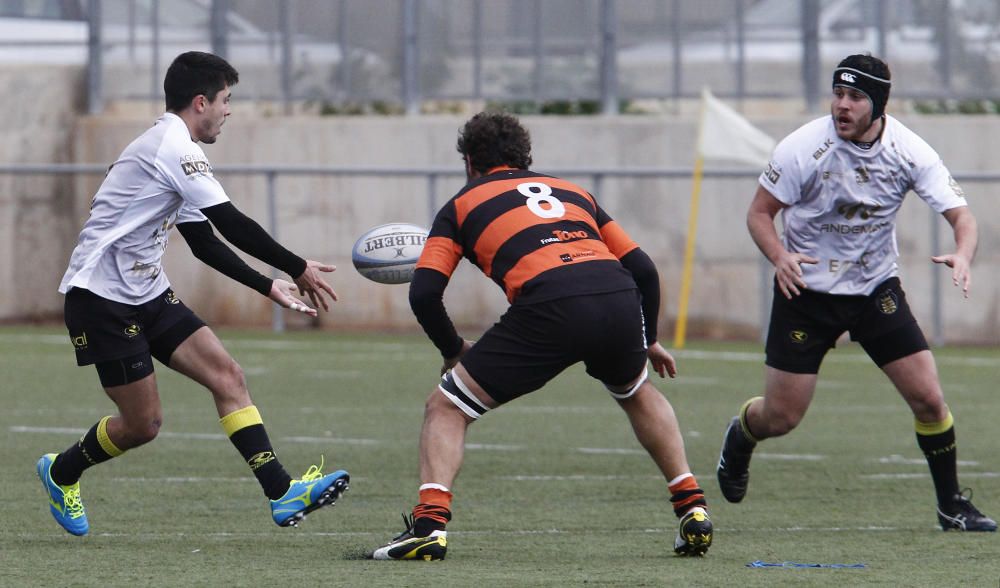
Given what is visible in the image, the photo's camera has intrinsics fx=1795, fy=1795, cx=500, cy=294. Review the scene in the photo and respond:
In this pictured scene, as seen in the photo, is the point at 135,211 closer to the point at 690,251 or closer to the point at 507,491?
the point at 507,491

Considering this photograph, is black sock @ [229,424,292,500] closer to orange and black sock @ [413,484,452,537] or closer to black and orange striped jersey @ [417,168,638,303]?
orange and black sock @ [413,484,452,537]

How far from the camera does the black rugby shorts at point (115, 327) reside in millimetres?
7629

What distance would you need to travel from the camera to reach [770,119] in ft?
65.7

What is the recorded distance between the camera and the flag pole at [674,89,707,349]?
60.5ft

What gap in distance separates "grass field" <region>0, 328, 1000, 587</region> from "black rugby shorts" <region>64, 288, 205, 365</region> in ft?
2.68

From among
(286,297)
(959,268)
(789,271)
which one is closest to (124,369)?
(286,297)

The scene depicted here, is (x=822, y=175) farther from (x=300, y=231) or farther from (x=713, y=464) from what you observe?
(x=300, y=231)

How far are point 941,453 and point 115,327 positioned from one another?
3802 mm

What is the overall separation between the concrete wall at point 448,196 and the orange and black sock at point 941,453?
35.0ft

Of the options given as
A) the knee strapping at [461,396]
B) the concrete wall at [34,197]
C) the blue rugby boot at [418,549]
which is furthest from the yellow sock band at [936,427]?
the concrete wall at [34,197]

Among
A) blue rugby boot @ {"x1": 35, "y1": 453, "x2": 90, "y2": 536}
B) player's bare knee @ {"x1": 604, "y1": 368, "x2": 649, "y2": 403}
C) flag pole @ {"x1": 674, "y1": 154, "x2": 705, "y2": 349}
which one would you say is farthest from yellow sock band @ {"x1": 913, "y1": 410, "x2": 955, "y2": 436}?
flag pole @ {"x1": 674, "y1": 154, "x2": 705, "y2": 349}

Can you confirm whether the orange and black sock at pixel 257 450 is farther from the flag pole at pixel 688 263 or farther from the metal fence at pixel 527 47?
the metal fence at pixel 527 47

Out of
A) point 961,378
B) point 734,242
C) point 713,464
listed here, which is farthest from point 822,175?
point 734,242

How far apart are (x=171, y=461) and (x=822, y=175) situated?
437 cm
